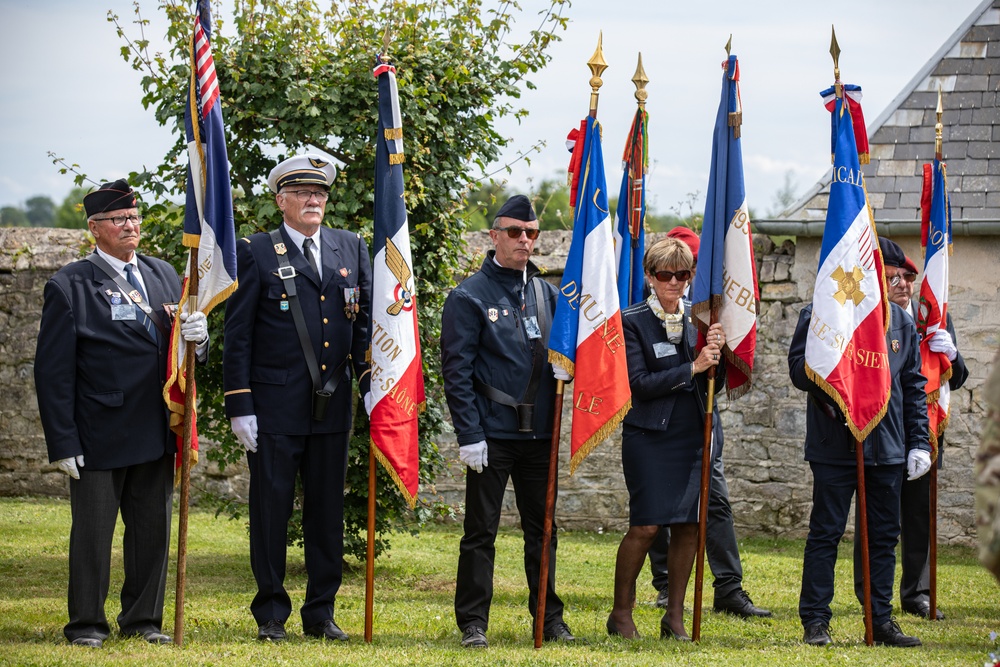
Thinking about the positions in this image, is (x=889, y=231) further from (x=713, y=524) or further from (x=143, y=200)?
(x=143, y=200)

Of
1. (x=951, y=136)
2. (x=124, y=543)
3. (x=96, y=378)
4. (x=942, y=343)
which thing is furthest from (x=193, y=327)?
(x=951, y=136)

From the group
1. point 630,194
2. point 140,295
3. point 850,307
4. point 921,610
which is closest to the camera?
point 140,295

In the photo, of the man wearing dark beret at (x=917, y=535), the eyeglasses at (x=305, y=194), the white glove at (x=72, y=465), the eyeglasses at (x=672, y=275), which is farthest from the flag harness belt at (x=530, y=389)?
the man wearing dark beret at (x=917, y=535)

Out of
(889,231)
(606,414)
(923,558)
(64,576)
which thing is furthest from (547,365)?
(889,231)

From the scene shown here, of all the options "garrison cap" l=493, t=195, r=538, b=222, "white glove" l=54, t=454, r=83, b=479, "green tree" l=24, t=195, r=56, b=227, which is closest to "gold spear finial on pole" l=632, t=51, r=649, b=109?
"garrison cap" l=493, t=195, r=538, b=222

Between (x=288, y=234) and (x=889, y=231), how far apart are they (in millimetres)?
5393

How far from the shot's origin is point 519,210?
5.56 metres

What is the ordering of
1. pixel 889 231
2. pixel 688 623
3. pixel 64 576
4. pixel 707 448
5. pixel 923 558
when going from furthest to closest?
pixel 889 231
pixel 64 576
pixel 923 558
pixel 688 623
pixel 707 448

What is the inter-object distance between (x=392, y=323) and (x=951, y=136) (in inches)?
236

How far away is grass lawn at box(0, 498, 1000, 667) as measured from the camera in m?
5.01

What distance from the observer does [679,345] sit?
566cm

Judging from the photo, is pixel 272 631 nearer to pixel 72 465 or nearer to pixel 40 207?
pixel 72 465

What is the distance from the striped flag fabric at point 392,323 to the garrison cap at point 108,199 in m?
1.20

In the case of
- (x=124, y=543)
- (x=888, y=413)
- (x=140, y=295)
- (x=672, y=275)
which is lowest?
(x=124, y=543)
